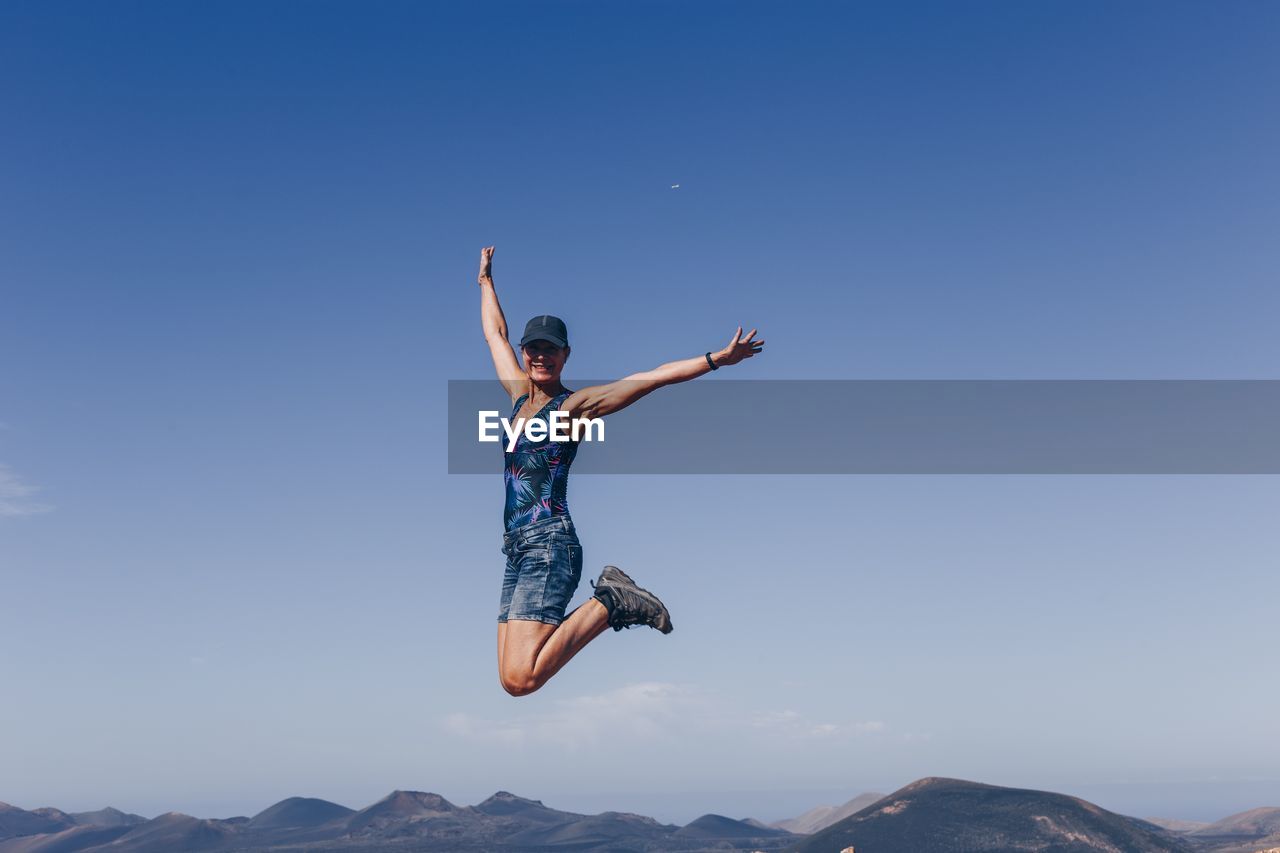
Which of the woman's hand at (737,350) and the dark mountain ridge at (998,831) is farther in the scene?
the dark mountain ridge at (998,831)

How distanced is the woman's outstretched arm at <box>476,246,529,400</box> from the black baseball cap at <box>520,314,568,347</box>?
78 centimetres

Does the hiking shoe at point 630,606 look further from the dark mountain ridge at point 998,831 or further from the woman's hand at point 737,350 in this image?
the dark mountain ridge at point 998,831

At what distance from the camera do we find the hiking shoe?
13000 millimetres

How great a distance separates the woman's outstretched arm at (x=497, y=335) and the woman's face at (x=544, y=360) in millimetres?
622

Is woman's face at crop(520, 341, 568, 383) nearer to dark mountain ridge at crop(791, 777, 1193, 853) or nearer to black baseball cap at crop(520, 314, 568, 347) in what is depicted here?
black baseball cap at crop(520, 314, 568, 347)

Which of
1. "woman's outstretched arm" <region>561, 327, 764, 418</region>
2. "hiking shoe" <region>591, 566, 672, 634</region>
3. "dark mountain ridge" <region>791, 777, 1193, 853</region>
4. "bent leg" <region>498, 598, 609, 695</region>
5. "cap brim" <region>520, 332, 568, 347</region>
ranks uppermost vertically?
"cap brim" <region>520, 332, 568, 347</region>

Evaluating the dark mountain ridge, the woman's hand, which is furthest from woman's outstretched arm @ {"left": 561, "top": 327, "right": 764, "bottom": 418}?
the dark mountain ridge

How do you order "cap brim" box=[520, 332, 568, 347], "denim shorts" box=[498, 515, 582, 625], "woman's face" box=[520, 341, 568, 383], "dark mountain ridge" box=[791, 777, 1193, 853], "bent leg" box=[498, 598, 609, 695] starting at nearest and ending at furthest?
"bent leg" box=[498, 598, 609, 695] < "denim shorts" box=[498, 515, 582, 625] < "cap brim" box=[520, 332, 568, 347] < "woman's face" box=[520, 341, 568, 383] < "dark mountain ridge" box=[791, 777, 1193, 853]

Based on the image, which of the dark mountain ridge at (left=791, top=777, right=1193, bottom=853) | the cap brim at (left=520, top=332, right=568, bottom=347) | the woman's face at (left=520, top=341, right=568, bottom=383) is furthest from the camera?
the dark mountain ridge at (left=791, top=777, right=1193, bottom=853)

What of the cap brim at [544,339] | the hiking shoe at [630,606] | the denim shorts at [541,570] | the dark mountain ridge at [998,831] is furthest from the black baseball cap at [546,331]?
the dark mountain ridge at [998,831]

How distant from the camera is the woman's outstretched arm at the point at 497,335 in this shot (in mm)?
14328

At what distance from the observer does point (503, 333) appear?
1509cm

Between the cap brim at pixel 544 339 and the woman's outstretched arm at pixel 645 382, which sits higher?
the cap brim at pixel 544 339

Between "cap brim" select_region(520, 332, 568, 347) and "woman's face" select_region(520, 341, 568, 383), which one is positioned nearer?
"cap brim" select_region(520, 332, 568, 347)
